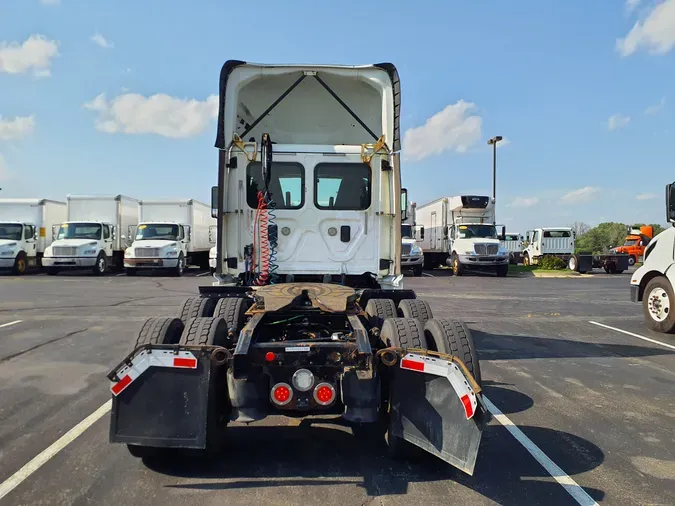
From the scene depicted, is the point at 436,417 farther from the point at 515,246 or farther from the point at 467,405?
the point at 515,246

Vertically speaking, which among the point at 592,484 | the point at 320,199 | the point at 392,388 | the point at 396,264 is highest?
the point at 320,199

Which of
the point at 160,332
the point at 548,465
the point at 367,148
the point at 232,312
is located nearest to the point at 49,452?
the point at 160,332

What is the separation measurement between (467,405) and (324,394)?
917mm

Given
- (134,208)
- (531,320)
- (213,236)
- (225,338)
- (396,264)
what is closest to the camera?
(225,338)

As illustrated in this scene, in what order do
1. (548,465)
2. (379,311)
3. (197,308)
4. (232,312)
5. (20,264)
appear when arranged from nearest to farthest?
(548,465), (232,312), (379,311), (197,308), (20,264)

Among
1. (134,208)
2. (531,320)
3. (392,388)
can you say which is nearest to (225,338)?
(392,388)

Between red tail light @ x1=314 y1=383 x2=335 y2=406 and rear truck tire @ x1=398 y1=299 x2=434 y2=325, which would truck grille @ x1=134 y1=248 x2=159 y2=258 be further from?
red tail light @ x1=314 y1=383 x2=335 y2=406

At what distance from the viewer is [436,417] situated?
137 inches

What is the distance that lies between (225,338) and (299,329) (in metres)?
0.77

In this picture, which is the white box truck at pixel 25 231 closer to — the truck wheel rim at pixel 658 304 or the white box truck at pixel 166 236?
the white box truck at pixel 166 236

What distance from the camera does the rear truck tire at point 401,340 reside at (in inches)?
151

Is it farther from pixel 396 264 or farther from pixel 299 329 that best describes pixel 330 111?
pixel 299 329

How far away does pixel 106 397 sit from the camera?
219 inches

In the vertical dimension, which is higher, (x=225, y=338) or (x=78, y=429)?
(x=225, y=338)
